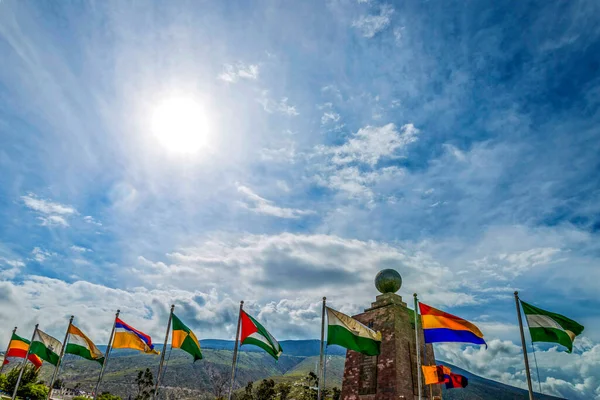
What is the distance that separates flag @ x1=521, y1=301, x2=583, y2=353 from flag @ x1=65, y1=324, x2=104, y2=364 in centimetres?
2347

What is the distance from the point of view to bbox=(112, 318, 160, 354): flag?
22078mm

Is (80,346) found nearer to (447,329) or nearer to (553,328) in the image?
(447,329)

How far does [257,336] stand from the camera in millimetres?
19234

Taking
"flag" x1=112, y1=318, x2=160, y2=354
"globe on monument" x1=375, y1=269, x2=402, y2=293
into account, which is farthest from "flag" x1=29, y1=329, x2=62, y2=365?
"globe on monument" x1=375, y1=269, x2=402, y2=293

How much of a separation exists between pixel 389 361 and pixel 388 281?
20.6 ft

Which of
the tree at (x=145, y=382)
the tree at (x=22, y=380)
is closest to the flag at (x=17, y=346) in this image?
the tree at (x=22, y=380)

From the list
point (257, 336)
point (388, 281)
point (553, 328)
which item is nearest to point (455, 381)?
point (553, 328)

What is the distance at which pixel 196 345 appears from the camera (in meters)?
21.3

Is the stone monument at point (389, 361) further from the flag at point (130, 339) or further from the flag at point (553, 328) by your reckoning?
the flag at point (130, 339)

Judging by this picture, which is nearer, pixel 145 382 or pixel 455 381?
pixel 455 381

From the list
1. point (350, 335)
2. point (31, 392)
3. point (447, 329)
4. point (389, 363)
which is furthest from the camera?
point (31, 392)

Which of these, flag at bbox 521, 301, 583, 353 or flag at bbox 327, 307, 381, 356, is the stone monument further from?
flag at bbox 521, 301, 583, 353

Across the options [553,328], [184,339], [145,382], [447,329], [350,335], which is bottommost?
[145,382]

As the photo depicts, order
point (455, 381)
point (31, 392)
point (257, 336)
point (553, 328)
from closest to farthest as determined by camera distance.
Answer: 1. point (553, 328)
2. point (455, 381)
3. point (257, 336)
4. point (31, 392)
